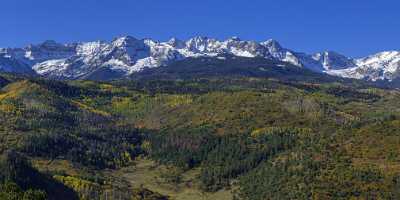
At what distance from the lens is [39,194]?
168 m

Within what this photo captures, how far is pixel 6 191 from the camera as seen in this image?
176 m

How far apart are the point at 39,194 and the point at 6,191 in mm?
12518

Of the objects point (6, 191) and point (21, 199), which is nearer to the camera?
point (21, 199)

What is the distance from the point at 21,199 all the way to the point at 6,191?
13.9m

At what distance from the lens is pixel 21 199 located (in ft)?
538

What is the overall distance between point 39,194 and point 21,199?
217 inches
